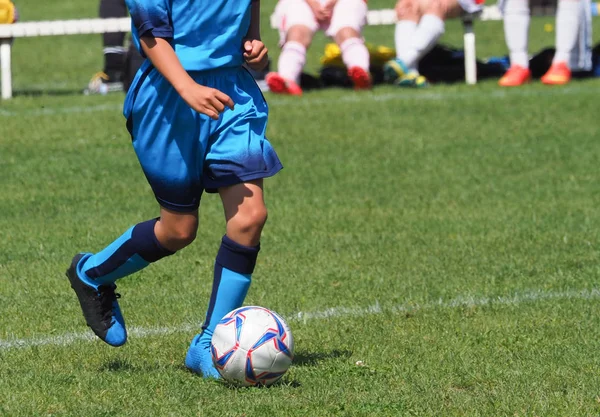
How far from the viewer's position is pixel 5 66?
1205 centimetres

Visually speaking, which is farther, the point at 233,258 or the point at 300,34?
the point at 300,34

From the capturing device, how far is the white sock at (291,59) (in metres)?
12.0

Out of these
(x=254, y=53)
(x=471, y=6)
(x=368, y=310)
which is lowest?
(x=368, y=310)

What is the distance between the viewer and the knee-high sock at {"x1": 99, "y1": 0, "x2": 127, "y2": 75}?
12.7 meters

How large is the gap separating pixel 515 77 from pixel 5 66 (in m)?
5.02

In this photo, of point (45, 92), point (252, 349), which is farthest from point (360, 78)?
point (252, 349)

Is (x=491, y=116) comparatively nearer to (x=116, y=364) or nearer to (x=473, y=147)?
(x=473, y=147)

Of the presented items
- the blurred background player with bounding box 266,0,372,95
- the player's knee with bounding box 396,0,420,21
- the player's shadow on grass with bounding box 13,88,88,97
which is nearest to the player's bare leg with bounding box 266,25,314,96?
the blurred background player with bounding box 266,0,372,95

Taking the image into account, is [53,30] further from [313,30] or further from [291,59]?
[313,30]

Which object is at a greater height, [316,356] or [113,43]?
[113,43]

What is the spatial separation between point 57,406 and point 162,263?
2628 mm

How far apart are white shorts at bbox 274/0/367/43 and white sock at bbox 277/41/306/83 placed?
307 mm

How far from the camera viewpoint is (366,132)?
1065cm

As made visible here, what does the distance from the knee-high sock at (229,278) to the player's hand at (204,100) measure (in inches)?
22.6
